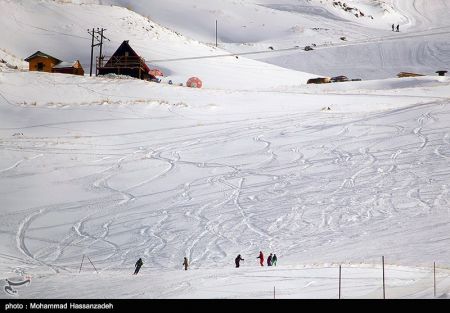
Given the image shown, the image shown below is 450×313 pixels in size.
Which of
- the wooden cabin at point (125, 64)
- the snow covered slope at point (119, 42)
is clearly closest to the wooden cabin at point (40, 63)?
the wooden cabin at point (125, 64)

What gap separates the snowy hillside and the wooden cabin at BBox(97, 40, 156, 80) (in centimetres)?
636

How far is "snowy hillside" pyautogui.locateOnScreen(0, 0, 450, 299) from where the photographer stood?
65.5ft

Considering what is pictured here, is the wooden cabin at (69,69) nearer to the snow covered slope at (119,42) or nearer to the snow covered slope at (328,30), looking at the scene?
the snow covered slope at (119,42)

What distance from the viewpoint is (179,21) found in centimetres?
11706

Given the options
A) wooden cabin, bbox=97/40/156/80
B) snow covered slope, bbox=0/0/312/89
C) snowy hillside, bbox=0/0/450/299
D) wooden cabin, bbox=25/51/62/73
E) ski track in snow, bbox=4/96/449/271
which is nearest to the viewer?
snowy hillside, bbox=0/0/450/299

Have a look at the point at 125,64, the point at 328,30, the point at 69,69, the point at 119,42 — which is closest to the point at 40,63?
the point at 69,69

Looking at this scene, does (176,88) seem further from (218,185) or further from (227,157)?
(218,185)

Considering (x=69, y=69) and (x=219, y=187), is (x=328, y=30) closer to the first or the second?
(x=69, y=69)

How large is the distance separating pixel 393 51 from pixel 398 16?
40719mm

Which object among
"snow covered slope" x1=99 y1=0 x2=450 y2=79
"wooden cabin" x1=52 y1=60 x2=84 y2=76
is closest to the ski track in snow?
"wooden cabin" x1=52 y1=60 x2=84 y2=76

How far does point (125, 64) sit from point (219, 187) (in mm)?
35270

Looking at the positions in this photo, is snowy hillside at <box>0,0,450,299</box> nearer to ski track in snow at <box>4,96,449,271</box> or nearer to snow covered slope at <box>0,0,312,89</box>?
ski track in snow at <box>4,96,449,271</box>
